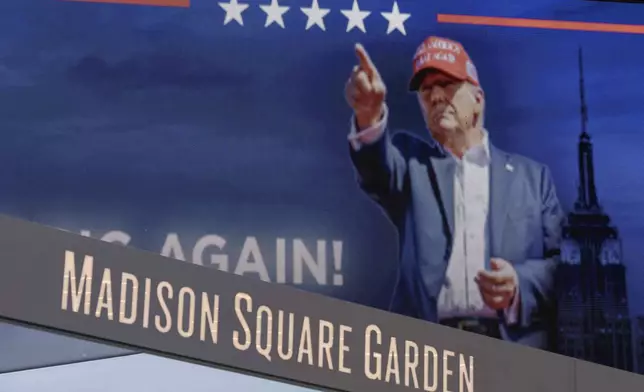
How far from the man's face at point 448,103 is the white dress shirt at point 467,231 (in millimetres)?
192

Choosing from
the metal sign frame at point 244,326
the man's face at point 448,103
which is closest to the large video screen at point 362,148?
the man's face at point 448,103

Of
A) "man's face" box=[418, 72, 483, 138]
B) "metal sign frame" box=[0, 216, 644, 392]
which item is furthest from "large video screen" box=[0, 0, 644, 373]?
"metal sign frame" box=[0, 216, 644, 392]

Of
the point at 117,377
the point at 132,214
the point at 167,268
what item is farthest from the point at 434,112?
the point at 167,268

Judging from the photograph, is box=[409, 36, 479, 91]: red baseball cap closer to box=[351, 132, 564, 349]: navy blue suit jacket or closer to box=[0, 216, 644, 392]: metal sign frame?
box=[351, 132, 564, 349]: navy blue suit jacket

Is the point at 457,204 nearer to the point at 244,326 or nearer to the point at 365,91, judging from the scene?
the point at 365,91

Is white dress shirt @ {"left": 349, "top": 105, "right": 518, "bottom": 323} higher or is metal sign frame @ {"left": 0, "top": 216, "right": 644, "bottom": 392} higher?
white dress shirt @ {"left": 349, "top": 105, "right": 518, "bottom": 323}

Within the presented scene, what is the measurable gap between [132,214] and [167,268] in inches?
165

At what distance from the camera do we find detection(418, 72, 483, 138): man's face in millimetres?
6344

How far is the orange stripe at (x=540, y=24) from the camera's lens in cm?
640

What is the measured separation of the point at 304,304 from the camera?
1819 mm

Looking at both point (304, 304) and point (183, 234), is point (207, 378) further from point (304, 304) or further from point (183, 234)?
point (183, 234)

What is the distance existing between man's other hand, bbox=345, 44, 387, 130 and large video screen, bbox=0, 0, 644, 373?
0.5 inches

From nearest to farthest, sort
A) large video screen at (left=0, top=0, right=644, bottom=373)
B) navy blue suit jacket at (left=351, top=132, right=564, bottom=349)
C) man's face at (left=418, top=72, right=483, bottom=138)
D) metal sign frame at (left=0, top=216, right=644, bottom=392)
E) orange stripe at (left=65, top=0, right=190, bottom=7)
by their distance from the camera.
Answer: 1. metal sign frame at (left=0, top=216, right=644, bottom=392)
2. large video screen at (left=0, top=0, right=644, bottom=373)
3. navy blue suit jacket at (left=351, top=132, right=564, bottom=349)
4. orange stripe at (left=65, top=0, right=190, bottom=7)
5. man's face at (left=418, top=72, right=483, bottom=138)

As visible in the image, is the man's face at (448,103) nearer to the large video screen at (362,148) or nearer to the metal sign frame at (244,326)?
the large video screen at (362,148)
